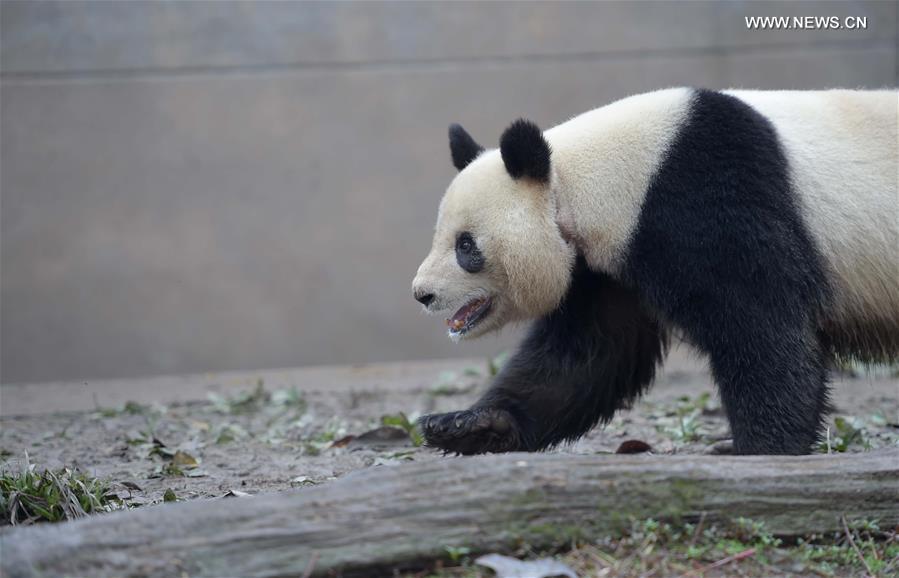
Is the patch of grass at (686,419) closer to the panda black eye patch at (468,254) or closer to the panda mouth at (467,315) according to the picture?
the panda mouth at (467,315)

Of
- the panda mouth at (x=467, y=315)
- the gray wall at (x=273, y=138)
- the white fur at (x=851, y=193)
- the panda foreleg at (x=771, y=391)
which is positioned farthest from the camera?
the gray wall at (x=273, y=138)

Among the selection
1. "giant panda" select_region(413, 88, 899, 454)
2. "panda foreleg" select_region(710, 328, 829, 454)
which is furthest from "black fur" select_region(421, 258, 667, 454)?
"panda foreleg" select_region(710, 328, 829, 454)

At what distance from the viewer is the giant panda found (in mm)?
4141

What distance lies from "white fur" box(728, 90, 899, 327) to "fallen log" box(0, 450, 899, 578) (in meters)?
1.16

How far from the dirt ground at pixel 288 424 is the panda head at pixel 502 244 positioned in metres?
0.75

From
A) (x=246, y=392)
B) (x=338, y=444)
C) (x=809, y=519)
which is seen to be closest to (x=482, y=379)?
(x=246, y=392)

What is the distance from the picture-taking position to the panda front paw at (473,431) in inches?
176

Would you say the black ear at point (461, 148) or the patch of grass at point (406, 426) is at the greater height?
the black ear at point (461, 148)

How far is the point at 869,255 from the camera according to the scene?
4410mm

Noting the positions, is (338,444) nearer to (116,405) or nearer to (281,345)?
(116,405)

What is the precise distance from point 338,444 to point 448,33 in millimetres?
5073

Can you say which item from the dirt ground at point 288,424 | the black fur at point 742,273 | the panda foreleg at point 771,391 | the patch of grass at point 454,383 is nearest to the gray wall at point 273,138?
the dirt ground at point 288,424

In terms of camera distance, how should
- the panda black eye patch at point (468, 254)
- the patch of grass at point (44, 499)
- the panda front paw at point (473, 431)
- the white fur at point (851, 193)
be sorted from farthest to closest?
the panda black eye patch at point (468, 254) < the panda front paw at point (473, 431) < the white fur at point (851, 193) < the patch of grass at point (44, 499)

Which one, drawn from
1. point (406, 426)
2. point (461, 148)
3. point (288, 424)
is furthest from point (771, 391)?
point (288, 424)
